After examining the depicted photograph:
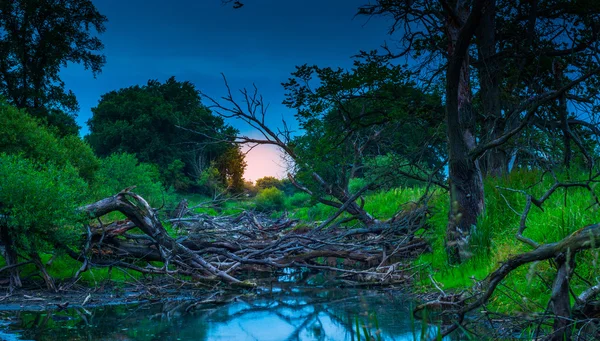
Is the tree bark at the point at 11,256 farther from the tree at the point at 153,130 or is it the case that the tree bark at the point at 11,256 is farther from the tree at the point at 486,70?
the tree at the point at 153,130

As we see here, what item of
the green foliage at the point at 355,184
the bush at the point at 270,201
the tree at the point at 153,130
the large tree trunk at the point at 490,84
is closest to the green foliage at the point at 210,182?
the tree at the point at 153,130

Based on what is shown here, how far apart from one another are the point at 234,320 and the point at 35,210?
361cm

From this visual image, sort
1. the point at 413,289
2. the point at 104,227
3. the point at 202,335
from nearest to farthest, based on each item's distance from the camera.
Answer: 1. the point at 202,335
2. the point at 413,289
3. the point at 104,227

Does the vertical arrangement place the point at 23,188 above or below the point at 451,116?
below

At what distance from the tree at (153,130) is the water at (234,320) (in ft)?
121

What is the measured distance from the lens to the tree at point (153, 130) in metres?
46.0

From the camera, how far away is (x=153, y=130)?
47688 mm

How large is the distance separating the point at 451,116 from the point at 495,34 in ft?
16.1

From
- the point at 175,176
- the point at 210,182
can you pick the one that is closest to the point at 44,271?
the point at 210,182

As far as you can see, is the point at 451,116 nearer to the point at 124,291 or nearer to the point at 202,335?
the point at 202,335

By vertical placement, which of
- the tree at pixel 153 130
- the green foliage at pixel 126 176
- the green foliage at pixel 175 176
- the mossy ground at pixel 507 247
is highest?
the tree at pixel 153 130

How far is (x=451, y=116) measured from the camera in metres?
8.52

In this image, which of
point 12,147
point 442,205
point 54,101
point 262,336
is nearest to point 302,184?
point 442,205

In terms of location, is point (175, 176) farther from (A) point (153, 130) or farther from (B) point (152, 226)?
(B) point (152, 226)
